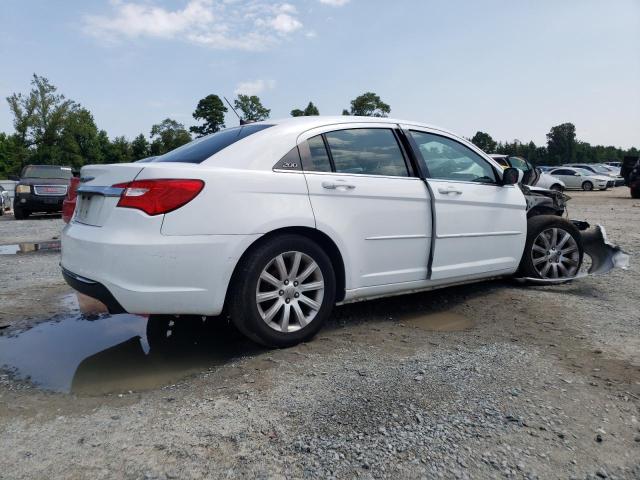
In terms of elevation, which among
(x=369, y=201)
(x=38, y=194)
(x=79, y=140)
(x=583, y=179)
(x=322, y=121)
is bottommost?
(x=583, y=179)

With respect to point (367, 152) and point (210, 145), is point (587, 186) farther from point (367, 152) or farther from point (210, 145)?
point (210, 145)

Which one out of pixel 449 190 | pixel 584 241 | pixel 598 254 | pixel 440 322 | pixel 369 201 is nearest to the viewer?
pixel 369 201

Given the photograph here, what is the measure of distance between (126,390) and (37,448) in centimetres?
65

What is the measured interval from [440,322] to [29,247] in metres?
7.50

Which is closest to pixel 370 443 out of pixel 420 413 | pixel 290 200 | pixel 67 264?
pixel 420 413

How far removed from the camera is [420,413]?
2.53 m

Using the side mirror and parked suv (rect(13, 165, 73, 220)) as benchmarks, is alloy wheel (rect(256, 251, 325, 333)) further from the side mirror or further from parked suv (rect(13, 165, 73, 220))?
parked suv (rect(13, 165, 73, 220))

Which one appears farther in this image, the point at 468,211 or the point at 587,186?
the point at 587,186

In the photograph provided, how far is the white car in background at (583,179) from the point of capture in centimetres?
3117

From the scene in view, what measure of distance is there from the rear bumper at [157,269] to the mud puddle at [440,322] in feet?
5.31

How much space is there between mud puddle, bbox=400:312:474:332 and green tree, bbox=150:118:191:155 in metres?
67.3

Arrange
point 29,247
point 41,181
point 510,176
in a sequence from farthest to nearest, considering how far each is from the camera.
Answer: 1. point 41,181
2. point 29,247
3. point 510,176

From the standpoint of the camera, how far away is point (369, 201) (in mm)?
3781


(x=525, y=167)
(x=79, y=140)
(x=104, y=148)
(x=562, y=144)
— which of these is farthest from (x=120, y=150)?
(x=562, y=144)
